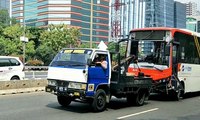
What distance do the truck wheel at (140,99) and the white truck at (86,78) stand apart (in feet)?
3.73

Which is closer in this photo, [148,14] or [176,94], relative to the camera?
[176,94]

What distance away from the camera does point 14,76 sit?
2066 cm

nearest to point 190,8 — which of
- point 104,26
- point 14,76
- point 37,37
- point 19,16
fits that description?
point 104,26

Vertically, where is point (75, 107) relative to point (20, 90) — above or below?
below

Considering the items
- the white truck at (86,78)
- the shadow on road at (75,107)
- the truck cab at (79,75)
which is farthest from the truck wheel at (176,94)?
the truck cab at (79,75)

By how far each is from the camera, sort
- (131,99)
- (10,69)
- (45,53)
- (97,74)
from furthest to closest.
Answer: (45,53)
(10,69)
(131,99)
(97,74)

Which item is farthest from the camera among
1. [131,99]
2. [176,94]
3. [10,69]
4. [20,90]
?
[10,69]

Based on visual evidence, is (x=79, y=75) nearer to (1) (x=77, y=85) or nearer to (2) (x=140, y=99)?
(1) (x=77, y=85)

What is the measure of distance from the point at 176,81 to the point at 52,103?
6.03 meters

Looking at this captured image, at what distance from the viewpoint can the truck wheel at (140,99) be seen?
1447 cm

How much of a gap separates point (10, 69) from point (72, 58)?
363 inches

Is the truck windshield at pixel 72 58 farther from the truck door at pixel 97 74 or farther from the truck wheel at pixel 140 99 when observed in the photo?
the truck wheel at pixel 140 99

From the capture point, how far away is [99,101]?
12125mm

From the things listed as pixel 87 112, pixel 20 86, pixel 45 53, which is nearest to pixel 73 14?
pixel 45 53
